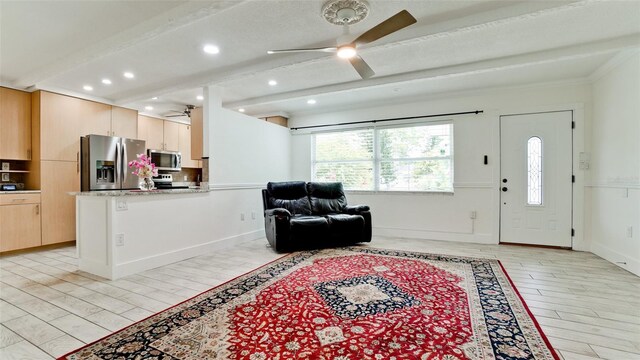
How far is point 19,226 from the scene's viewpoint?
4.05 metres

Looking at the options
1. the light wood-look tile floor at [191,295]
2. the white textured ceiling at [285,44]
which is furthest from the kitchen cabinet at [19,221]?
the white textured ceiling at [285,44]

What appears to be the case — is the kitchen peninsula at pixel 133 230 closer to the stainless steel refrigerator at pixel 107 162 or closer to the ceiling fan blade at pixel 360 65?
the stainless steel refrigerator at pixel 107 162

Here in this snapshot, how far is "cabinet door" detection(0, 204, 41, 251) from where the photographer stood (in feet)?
12.9

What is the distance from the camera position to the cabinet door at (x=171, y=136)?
6.07m

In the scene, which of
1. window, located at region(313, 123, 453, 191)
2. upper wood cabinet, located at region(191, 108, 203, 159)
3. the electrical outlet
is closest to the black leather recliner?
window, located at region(313, 123, 453, 191)

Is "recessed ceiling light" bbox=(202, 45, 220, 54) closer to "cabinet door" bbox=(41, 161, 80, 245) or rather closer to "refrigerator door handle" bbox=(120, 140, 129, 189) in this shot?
"refrigerator door handle" bbox=(120, 140, 129, 189)

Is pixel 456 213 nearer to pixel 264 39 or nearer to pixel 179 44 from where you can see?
pixel 264 39

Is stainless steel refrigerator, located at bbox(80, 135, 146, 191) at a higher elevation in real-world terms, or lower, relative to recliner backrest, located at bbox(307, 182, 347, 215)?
higher

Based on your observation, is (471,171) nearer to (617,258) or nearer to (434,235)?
(434,235)

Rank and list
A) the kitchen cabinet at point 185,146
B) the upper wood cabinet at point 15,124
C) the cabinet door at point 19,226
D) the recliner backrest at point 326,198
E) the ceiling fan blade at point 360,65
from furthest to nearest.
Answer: the kitchen cabinet at point 185,146 → the recliner backrest at point 326,198 → the upper wood cabinet at point 15,124 → the cabinet door at point 19,226 → the ceiling fan blade at point 360,65

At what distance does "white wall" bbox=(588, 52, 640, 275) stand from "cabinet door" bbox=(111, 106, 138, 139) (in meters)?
7.29

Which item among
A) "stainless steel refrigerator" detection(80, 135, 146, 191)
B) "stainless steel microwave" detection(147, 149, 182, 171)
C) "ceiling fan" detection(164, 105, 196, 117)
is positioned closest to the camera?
"stainless steel refrigerator" detection(80, 135, 146, 191)

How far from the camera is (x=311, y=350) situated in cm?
169

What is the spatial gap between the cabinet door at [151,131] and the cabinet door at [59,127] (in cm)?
109
